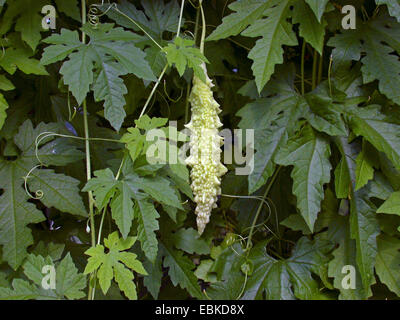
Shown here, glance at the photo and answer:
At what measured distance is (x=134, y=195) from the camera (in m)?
1.13

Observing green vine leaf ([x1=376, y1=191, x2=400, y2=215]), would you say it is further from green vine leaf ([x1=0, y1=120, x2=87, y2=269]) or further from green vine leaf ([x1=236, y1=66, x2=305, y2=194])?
green vine leaf ([x1=0, y1=120, x2=87, y2=269])

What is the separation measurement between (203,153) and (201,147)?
0.05 ft

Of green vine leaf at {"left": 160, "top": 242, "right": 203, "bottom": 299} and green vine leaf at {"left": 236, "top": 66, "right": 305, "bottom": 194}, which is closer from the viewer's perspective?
green vine leaf at {"left": 236, "top": 66, "right": 305, "bottom": 194}

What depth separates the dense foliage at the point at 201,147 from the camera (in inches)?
44.4

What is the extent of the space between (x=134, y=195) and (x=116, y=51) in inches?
15.6

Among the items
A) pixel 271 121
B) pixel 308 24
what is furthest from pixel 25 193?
pixel 308 24

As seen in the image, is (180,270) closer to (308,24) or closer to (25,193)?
(25,193)

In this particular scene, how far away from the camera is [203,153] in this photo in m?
1.10

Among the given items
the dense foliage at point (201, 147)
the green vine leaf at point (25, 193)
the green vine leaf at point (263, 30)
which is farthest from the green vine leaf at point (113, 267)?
the green vine leaf at point (263, 30)

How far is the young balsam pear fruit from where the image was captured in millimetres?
1105

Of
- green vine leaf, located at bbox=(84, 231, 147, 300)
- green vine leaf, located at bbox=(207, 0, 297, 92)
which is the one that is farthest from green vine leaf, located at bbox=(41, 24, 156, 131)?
green vine leaf, located at bbox=(84, 231, 147, 300)

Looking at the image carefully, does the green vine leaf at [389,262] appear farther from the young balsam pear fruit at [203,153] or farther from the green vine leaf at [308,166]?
the young balsam pear fruit at [203,153]

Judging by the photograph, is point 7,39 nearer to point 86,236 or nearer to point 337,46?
point 86,236

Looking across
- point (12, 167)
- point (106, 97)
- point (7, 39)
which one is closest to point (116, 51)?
point (106, 97)
